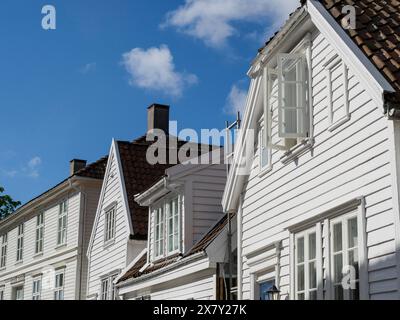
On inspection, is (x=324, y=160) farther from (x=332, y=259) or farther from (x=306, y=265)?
(x=306, y=265)

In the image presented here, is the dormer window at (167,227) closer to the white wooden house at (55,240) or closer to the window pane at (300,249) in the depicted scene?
the window pane at (300,249)

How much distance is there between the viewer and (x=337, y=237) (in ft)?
38.8

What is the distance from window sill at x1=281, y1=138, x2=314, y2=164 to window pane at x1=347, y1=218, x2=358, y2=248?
76.3 inches

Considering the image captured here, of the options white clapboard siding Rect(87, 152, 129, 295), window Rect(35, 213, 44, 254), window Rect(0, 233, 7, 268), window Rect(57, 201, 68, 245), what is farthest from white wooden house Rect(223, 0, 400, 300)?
window Rect(0, 233, 7, 268)

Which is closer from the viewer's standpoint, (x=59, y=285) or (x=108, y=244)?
(x=108, y=244)

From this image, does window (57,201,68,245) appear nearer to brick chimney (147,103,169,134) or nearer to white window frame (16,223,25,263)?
white window frame (16,223,25,263)

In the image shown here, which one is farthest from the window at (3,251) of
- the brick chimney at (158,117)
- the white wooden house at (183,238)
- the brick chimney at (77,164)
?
the white wooden house at (183,238)

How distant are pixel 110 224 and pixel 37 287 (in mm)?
8832

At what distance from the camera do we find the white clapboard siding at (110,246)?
24.6m

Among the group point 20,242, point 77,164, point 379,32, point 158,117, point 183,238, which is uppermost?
point 158,117

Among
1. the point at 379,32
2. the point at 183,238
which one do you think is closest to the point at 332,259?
the point at 379,32

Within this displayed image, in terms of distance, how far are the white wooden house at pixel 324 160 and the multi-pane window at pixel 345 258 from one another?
2 centimetres

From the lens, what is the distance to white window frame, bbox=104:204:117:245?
2570 cm

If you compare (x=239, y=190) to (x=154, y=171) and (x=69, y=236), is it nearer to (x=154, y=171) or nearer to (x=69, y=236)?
(x=154, y=171)
